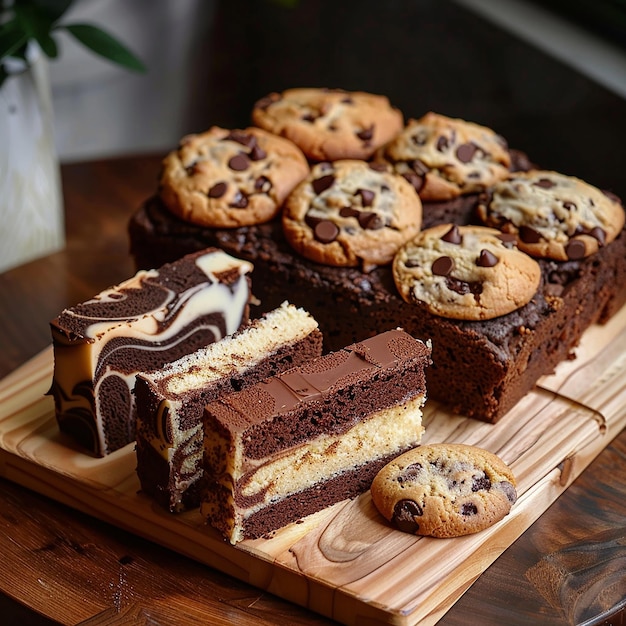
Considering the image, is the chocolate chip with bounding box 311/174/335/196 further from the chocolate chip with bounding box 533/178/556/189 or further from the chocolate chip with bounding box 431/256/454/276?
the chocolate chip with bounding box 533/178/556/189

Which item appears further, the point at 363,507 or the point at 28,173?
the point at 28,173

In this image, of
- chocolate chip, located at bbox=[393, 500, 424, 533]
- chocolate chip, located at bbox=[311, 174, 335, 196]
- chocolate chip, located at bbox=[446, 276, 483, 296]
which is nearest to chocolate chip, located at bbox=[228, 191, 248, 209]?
chocolate chip, located at bbox=[311, 174, 335, 196]

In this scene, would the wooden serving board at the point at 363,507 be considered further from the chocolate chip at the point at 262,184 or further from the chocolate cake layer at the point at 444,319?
the chocolate chip at the point at 262,184

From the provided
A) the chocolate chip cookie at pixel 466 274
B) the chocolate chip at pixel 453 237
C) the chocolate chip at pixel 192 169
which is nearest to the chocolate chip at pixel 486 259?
the chocolate chip cookie at pixel 466 274

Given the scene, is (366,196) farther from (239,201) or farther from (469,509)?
(469,509)

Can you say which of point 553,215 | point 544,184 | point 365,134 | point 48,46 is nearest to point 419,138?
point 365,134

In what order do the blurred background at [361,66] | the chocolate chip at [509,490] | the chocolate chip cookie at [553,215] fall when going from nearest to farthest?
the chocolate chip at [509,490] < the chocolate chip cookie at [553,215] < the blurred background at [361,66]
